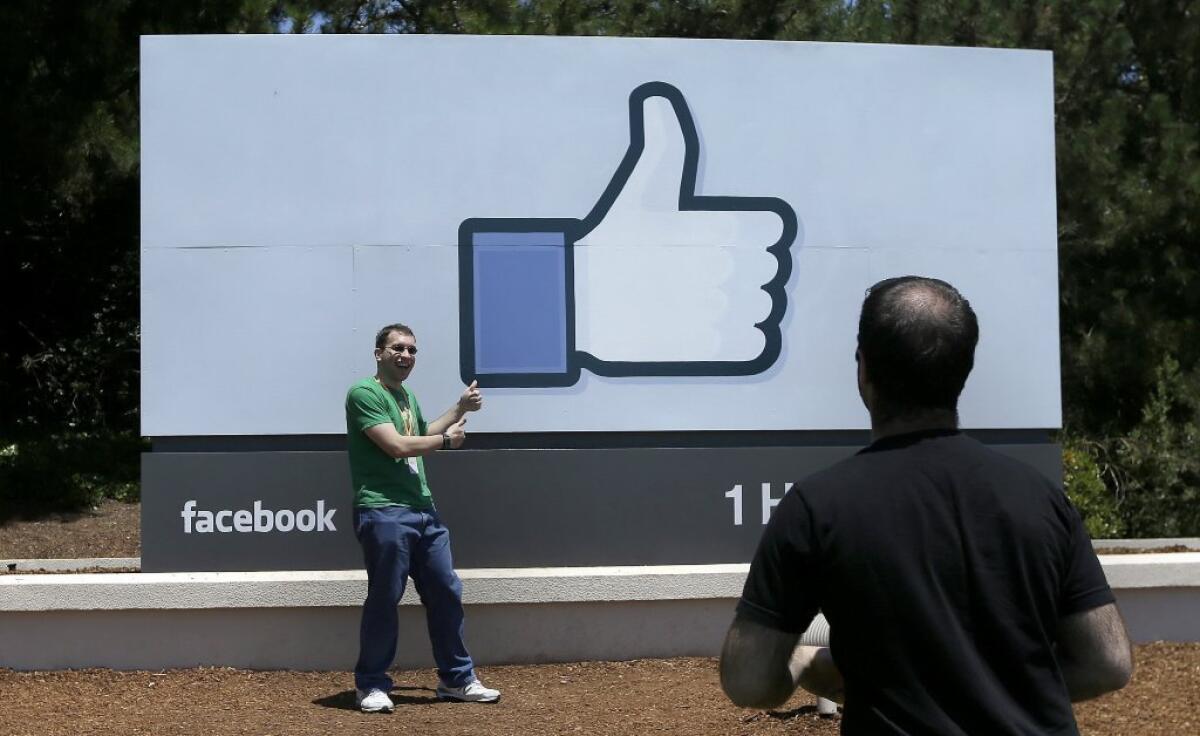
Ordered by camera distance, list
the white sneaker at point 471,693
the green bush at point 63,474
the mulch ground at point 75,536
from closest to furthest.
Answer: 1. the white sneaker at point 471,693
2. the mulch ground at point 75,536
3. the green bush at point 63,474

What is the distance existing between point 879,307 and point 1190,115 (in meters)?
14.6

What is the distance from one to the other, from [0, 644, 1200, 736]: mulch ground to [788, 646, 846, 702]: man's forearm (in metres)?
3.46

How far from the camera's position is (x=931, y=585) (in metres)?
2.12

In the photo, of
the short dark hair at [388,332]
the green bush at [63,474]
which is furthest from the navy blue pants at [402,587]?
the green bush at [63,474]

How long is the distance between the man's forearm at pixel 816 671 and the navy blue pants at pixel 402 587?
154 inches

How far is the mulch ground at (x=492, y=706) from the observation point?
5.78m

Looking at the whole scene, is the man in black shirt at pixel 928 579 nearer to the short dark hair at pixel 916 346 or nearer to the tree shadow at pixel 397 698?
the short dark hair at pixel 916 346

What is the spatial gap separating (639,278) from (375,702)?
261 centimetres

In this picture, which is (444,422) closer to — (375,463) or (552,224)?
(375,463)

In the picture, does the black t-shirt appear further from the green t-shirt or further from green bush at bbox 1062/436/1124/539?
green bush at bbox 1062/436/1124/539

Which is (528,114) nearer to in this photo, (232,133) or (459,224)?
(459,224)

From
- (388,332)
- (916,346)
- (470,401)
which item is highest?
(388,332)

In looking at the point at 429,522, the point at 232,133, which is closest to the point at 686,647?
the point at 429,522

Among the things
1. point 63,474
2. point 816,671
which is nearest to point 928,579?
point 816,671
